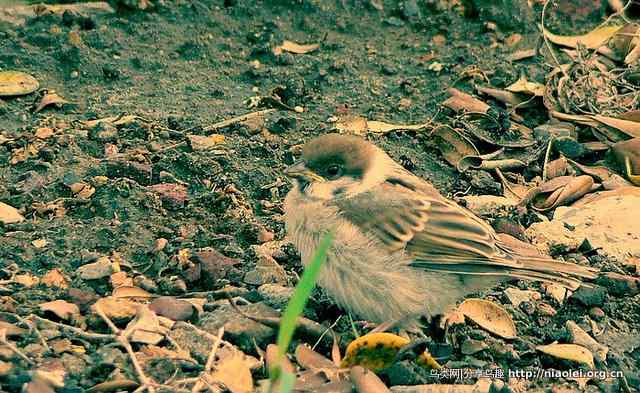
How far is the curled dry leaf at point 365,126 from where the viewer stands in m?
6.34

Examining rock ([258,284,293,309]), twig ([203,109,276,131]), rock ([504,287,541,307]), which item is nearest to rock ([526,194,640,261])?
rock ([504,287,541,307])

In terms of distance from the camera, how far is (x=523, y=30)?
25.0ft

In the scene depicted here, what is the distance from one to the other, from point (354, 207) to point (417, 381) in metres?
0.92

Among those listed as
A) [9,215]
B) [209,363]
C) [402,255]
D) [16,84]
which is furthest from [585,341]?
[16,84]

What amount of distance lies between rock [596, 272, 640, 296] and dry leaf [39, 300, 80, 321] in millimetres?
2588

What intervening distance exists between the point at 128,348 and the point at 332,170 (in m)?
1.39

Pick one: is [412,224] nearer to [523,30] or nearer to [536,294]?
[536,294]

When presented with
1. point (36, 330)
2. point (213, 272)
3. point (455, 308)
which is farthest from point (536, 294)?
point (36, 330)

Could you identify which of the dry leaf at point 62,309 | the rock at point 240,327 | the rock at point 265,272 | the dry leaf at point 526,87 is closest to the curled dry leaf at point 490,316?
the rock at point 265,272

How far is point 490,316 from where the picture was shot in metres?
4.83

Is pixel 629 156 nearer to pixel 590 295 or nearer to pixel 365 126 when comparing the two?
pixel 590 295

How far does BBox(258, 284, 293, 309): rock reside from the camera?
469 cm

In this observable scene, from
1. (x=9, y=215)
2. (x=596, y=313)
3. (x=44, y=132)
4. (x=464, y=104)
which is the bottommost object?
(x=9, y=215)

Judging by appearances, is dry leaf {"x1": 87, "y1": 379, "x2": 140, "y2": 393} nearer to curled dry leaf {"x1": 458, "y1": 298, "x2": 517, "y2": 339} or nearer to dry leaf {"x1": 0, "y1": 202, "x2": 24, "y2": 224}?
dry leaf {"x1": 0, "y1": 202, "x2": 24, "y2": 224}
